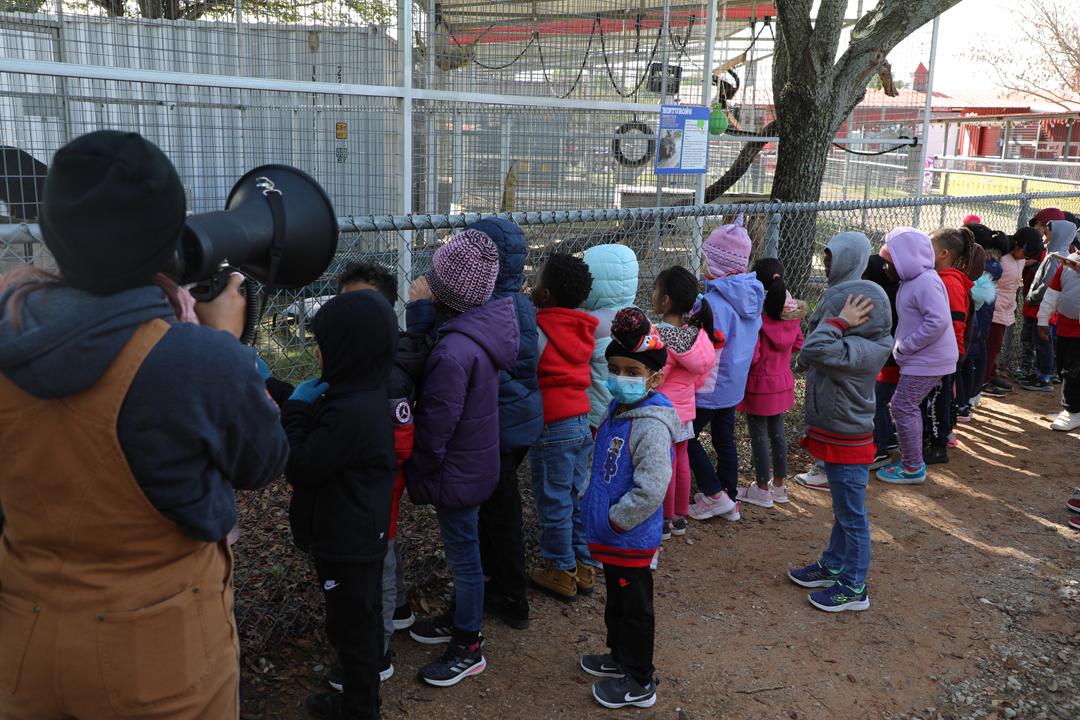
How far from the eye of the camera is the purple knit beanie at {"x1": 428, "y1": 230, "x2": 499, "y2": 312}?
322 cm

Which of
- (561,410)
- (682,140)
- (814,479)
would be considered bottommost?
(814,479)

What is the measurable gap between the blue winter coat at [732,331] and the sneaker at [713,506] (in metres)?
0.55

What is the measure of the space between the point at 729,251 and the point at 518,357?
1.81 m

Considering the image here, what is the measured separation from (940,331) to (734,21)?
23.5 ft

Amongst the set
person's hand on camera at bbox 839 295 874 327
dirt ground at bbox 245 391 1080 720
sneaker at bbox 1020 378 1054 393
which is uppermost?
person's hand on camera at bbox 839 295 874 327

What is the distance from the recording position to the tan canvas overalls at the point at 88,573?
5.37ft

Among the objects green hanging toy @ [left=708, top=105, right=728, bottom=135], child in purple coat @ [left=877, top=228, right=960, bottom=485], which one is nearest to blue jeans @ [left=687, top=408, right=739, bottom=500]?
child in purple coat @ [left=877, top=228, right=960, bottom=485]

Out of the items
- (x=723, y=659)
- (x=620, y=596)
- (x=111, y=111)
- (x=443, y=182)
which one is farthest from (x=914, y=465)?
(x=111, y=111)

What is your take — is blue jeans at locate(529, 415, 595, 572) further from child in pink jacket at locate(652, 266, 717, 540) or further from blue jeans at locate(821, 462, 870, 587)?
blue jeans at locate(821, 462, 870, 587)

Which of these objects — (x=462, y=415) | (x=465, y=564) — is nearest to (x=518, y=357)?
(x=462, y=415)

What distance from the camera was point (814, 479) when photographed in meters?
5.79

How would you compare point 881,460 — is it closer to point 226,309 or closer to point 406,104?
point 406,104

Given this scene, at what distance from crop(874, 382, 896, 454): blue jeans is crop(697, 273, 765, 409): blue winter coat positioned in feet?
5.53

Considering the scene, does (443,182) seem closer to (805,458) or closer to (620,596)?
(805,458)
